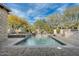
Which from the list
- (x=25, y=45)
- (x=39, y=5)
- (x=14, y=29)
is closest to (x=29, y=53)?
(x=25, y=45)

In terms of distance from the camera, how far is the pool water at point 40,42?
5.22 m

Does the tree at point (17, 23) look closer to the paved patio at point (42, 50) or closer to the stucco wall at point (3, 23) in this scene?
the stucco wall at point (3, 23)

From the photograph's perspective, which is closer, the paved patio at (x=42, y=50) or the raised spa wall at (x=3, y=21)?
the paved patio at (x=42, y=50)

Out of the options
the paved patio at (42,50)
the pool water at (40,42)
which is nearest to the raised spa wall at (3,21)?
the paved patio at (42,50)

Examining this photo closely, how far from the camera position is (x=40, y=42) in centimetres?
527

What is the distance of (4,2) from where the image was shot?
516 cm

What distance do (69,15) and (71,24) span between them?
290mm

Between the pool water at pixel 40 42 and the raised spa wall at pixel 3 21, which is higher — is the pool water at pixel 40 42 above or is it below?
below

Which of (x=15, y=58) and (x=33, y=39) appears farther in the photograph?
(x=33, y=39)

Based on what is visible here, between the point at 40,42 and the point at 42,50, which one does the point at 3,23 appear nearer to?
the point at 40,42

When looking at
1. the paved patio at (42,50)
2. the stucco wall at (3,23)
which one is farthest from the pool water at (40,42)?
the stucco wall at (3,23)

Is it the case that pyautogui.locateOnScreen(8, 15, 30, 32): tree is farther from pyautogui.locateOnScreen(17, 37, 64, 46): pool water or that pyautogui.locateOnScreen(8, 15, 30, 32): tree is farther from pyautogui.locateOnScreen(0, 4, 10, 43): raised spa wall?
pyautogui.locateOnScreen(17, 37, 64, 46): pool water

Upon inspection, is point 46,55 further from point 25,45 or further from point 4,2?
point 4,2

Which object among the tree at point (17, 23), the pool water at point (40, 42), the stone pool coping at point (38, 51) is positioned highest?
the tree at point (17, 23)
